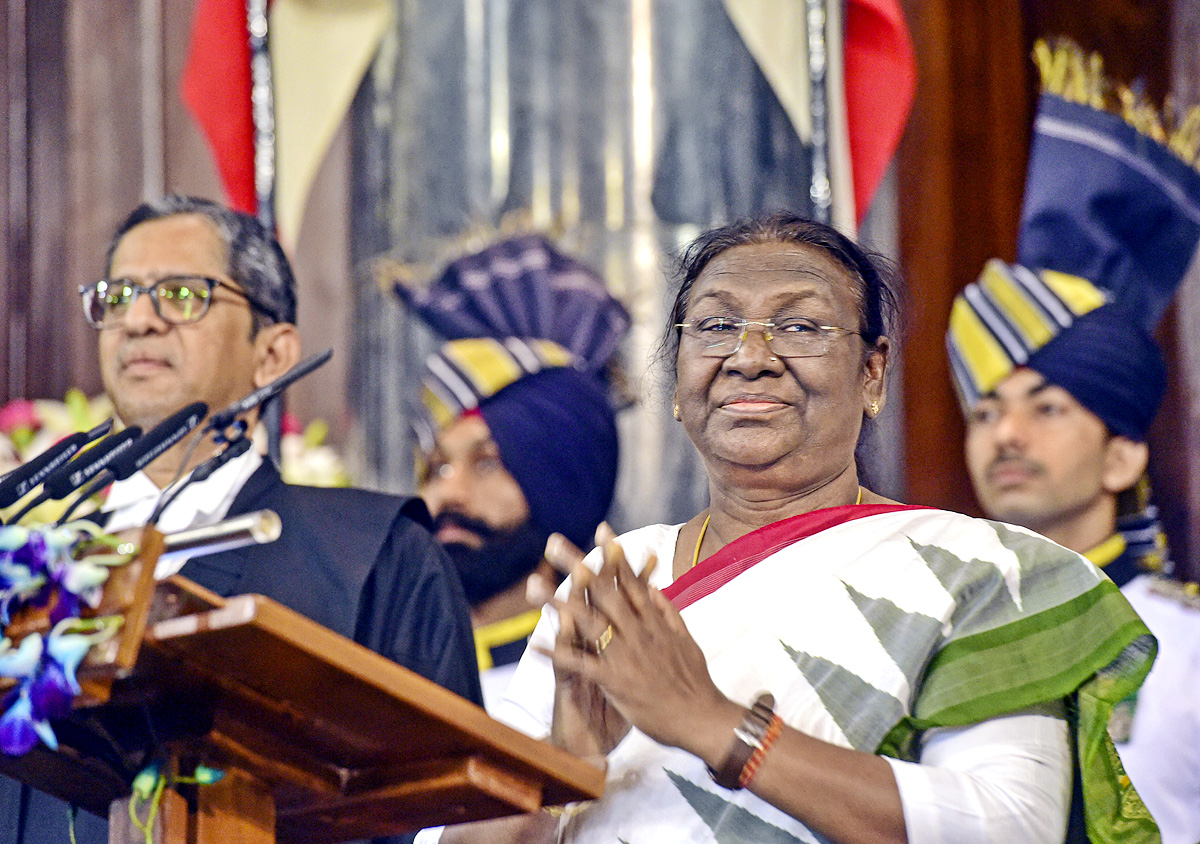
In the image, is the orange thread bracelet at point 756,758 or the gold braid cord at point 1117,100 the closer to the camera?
the orange thread bracelet at point 756,758

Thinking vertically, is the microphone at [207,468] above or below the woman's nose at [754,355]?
below

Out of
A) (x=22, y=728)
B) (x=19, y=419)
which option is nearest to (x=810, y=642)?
(x=22, y=728)

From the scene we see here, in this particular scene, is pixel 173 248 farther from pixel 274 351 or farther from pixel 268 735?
pixel 268 735

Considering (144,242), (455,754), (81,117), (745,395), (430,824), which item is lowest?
(430,824)

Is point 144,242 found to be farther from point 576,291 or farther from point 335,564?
point 576,291

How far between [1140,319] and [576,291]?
1933 mm

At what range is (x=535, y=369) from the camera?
498cm

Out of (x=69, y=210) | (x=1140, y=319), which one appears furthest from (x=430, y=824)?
(x=69, y=210)

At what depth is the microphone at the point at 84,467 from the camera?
1760 mm

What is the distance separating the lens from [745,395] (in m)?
2.21

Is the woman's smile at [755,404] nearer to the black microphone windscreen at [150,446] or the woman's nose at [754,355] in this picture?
the woman's nose at [754,355]

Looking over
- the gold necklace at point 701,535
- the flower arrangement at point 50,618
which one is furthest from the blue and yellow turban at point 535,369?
the flower arrangement at point 50,618

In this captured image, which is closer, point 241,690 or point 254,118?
point 241,690

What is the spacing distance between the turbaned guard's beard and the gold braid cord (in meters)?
2.26
